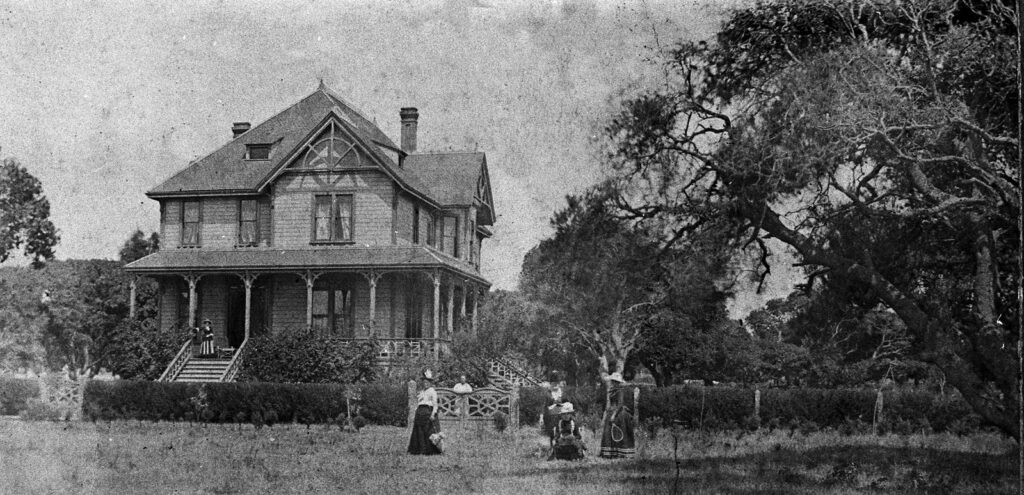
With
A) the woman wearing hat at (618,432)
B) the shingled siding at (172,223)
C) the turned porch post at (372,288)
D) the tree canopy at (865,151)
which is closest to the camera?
the tree canopy at (865,151)

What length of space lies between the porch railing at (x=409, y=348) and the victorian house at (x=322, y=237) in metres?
0.06

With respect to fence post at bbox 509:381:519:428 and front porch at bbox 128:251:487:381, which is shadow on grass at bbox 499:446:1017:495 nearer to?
fence post at bbox 509:381:519:428

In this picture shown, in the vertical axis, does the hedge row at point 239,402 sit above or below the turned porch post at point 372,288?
below

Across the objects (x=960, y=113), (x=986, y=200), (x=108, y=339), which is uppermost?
(x=960, y=113)

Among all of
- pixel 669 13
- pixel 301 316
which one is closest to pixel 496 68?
pixel 669 13

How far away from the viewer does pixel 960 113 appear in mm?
12156

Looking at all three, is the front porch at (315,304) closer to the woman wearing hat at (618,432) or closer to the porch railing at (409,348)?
the porch railing at (409,348)

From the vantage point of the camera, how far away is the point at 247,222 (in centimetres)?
2919

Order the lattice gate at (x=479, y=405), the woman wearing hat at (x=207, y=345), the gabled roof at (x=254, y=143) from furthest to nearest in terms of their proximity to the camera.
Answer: the gabled roof at (x=254, y=143), the woman wearing hat at (x=207, y=345), the lattice gate at (x=479, y=405)

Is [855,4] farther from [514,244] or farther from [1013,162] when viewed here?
[514,244]

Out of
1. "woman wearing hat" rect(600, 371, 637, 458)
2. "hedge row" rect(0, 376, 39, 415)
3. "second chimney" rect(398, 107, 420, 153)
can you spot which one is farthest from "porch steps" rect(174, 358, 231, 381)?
"woman wearing hat" rect(600, 371, 637, 458)

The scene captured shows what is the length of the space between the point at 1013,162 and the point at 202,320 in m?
23.4

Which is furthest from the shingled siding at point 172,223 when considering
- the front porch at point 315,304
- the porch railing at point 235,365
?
the porch railing at point 235,365

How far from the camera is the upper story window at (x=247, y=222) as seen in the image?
95.1ft
